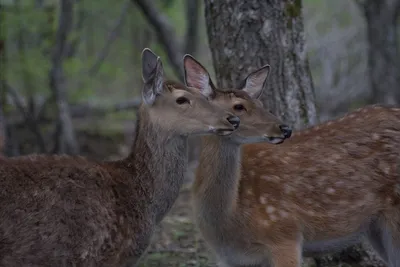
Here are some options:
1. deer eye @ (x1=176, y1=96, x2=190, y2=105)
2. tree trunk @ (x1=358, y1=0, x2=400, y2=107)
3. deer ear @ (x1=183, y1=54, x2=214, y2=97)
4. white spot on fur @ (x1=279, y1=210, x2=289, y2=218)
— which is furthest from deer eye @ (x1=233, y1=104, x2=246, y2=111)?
tree trunk @ (x1=358, y1=0, x2=400, y2=107)

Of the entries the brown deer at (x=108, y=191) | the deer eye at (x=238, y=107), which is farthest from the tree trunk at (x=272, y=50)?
the brown deer at (x=108, y=191)

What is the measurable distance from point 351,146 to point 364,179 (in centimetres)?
30

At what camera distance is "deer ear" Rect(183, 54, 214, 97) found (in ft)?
20.9

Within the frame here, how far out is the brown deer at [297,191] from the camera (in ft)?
20.7

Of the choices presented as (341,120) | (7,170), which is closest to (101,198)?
(7,170)

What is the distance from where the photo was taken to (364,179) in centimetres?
654

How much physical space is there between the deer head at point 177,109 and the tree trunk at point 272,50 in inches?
62.2

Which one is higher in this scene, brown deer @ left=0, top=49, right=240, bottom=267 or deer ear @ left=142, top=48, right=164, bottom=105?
deer ear @ left=142, top=48, right=164, bottom=105

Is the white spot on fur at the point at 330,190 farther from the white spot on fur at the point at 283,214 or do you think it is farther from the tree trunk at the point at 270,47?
the tree trunk at the point at 270,47

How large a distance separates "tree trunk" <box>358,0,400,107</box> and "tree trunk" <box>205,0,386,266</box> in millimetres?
6463

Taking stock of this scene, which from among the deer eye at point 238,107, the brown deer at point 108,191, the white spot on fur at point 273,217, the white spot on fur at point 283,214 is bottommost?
the white spot on fur at point 273,217

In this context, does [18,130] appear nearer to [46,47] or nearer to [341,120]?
[46,47]

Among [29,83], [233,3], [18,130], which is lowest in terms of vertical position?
[18,130]

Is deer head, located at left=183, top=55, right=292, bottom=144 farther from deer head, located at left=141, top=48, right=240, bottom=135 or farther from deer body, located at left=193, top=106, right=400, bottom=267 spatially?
deer head, located at left=141, top=48, right=240, bottom=135
